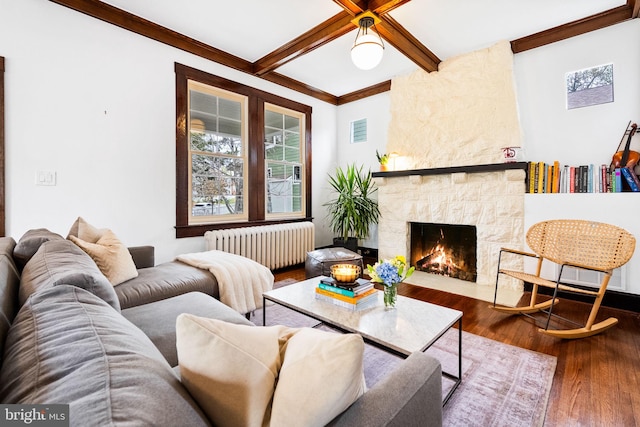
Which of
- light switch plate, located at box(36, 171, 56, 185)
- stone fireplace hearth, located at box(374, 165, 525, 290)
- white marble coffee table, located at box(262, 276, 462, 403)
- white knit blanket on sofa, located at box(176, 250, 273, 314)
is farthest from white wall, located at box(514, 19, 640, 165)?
light switch plate, located at box(36, 171, 56, 185)

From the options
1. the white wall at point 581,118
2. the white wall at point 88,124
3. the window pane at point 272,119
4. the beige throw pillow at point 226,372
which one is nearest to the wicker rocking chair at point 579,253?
the white wall at point 581,118

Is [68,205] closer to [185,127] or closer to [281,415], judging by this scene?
[185,127]

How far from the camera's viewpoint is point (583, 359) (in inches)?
75.4

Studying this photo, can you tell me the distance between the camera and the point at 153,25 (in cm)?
300

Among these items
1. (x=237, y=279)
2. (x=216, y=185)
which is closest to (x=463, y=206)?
(x=237, y=279)

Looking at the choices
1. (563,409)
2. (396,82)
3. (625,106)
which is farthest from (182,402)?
(396,82)

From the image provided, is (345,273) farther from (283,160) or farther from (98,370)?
(283,160)

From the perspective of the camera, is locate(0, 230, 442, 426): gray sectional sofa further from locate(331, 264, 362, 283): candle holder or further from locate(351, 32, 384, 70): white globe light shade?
locate(351, 32, 384, 70): white globe light shade

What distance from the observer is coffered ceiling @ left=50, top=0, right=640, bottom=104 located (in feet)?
8.81

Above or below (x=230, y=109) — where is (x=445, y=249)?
below

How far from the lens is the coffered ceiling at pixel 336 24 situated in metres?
2.69

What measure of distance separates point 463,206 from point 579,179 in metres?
1.11

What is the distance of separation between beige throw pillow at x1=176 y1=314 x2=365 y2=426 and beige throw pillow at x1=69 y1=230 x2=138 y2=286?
5.52ft

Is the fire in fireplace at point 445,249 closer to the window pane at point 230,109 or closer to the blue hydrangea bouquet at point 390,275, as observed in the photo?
the blue hydrangea bouquet at point 390,275
